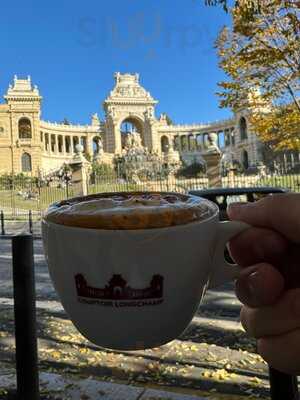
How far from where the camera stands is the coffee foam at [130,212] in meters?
0.70

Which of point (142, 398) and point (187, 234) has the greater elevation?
point (187, 234)

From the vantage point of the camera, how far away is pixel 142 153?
57062 mm

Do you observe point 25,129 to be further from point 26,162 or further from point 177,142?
point 177,142

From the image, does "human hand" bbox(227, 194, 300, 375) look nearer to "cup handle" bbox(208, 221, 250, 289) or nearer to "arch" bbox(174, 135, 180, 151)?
"cup handle" bbox(208, 221, 250, 289)

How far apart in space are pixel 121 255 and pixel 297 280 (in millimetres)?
351

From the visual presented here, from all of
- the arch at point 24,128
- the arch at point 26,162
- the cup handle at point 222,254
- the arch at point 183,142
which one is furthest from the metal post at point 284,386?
the arch at point 183,142

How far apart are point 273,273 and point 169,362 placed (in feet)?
10.4

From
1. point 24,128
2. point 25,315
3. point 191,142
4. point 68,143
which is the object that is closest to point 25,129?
point 24,128

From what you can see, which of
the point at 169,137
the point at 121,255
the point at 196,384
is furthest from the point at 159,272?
the point at 169,137

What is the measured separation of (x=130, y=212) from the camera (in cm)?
71

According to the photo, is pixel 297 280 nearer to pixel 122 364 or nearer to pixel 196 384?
pixel 196 384

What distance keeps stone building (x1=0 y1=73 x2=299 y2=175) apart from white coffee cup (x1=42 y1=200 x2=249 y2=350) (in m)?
57.2

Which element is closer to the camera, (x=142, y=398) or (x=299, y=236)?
(x=299, y=236)

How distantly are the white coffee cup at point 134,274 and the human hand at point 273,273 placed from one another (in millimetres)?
47
